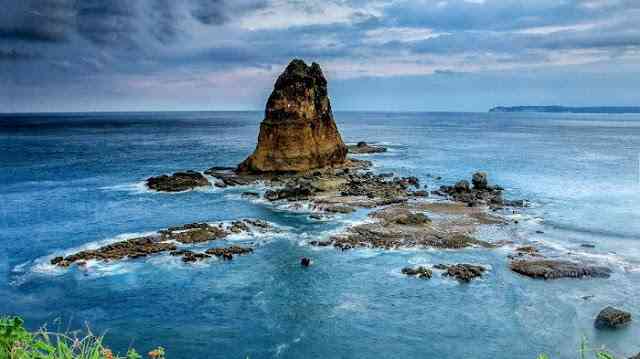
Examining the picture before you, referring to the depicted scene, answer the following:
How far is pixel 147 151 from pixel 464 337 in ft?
386

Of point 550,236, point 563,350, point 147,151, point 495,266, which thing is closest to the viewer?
point 563,350

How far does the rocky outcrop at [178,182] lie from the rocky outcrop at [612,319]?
2135 inches

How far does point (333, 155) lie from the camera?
8550 cm

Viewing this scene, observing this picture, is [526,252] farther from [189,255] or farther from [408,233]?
[189,255]

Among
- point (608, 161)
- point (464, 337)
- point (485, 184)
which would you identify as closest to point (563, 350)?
point (464, 337)

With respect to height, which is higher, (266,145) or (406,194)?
(266,145)

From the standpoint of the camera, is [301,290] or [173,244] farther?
[173,244]

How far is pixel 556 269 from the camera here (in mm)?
40531

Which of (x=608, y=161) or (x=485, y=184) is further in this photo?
(x=608, y=161)

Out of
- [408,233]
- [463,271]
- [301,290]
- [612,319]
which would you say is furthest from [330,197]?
[612,319]

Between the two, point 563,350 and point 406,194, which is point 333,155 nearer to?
point 406,194

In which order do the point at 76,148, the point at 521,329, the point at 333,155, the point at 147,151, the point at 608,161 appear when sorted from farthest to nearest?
the point at 76,148, the point at 147,151, the point at 608,161, the point at 333,155, the point at 521,329

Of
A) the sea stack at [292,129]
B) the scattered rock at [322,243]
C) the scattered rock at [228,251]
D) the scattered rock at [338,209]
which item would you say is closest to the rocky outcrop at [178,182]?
the sea stack at [292,129]

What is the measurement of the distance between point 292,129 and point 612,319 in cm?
5445
